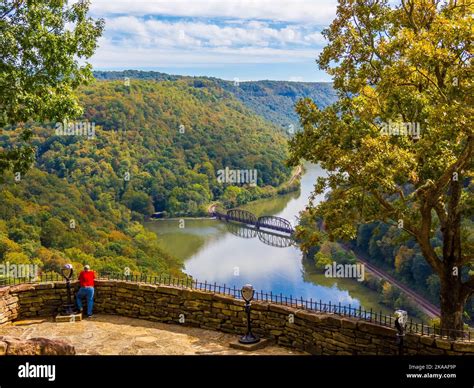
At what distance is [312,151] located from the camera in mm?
9531

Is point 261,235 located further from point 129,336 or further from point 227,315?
point 129,336

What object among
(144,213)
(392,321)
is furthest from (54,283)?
(144,213)

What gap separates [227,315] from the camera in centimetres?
873

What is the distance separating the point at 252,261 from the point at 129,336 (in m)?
43.6

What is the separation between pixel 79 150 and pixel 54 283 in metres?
65.8

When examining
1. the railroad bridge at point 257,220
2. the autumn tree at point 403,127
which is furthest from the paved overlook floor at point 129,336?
the railroad bridge at point 257,220

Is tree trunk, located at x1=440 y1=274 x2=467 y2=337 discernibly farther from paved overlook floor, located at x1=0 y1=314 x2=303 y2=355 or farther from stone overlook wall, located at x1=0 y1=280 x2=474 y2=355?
paved overlook floor, located at x1=0 y1=314 x2=303 y2=355

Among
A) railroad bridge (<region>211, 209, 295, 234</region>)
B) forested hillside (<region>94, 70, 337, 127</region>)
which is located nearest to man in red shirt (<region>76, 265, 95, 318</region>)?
railroad bridge (<region>211, 209, 295, 234</region>)

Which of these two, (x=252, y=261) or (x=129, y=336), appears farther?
(x=252, y=261)

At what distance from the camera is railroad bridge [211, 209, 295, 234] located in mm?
64000

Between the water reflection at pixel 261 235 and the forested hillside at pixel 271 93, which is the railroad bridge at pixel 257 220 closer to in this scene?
the water reflection at pixel 261 235

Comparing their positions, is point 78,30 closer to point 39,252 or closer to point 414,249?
point 39,252

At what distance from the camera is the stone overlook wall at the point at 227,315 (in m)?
7.30

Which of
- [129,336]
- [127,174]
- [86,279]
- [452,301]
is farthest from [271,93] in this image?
[129,336]
